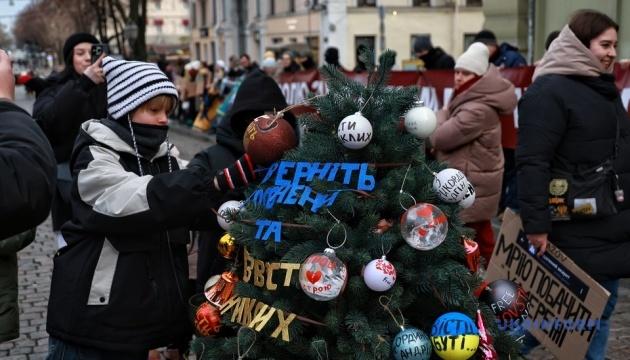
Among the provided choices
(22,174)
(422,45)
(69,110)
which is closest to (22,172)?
(22,174)

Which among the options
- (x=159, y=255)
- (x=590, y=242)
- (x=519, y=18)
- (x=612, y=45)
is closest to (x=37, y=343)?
(x=159, y=255)

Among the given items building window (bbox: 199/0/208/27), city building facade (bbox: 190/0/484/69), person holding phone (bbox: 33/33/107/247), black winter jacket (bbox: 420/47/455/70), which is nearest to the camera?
person holding phone (bbox: 33/33/107/247)

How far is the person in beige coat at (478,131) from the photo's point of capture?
17.8ft

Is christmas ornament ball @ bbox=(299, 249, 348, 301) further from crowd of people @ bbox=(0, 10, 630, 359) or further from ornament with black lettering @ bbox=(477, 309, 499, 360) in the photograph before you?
ornament with black lettering @ bbox=(477, 309, 499, 360)

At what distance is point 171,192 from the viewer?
2.53 m

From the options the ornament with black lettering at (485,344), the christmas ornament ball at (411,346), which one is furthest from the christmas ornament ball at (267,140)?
the ornament with black lettering at (485,344)

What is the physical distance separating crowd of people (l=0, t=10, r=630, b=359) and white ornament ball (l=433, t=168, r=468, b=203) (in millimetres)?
624

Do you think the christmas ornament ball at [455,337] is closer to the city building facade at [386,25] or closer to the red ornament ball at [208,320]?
the red ornament ball at [208,320]

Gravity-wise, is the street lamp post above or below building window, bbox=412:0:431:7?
below

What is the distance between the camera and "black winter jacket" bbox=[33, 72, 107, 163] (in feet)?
16.3

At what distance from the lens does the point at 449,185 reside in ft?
8.30

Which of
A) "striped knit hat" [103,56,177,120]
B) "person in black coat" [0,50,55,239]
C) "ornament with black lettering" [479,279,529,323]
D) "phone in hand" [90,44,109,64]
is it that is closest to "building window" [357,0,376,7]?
"phone in hand" [90,44,109,64]

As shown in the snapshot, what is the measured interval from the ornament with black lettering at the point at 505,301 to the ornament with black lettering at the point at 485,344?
25cm

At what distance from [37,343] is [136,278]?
3.10m
